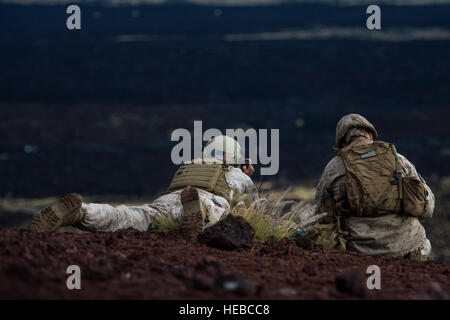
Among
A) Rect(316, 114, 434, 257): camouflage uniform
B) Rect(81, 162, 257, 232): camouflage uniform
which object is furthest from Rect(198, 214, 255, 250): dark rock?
Rect(316, 114, 434, 257): camouflage uniform

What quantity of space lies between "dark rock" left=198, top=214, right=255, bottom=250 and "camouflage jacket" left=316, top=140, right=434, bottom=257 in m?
1.30

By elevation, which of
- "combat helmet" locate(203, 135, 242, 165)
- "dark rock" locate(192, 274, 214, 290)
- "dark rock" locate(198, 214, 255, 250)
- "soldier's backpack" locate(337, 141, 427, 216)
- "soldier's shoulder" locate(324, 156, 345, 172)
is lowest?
"dark rock" locate(192, 274, 214, 290)

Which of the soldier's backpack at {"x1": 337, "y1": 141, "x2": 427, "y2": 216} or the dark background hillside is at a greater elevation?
the dark background hillside

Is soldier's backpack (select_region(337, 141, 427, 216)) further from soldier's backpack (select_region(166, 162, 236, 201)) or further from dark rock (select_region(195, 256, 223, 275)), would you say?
dark rock (select_region(195, 256, 223, 275))

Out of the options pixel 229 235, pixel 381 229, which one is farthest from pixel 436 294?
pixel 381 229

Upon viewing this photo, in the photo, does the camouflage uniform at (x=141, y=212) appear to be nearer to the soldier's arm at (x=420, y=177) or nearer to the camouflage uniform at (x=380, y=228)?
the camouflage uniform at (x=380, y=228)

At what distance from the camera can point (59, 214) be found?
573 cm

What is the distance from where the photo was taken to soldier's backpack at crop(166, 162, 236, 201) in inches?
266

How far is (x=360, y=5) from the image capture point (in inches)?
2148

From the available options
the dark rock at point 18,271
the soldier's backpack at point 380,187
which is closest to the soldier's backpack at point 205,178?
the soldier's backpack at point 380,187

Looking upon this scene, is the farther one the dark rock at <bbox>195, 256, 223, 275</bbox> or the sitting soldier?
the sitting soldier

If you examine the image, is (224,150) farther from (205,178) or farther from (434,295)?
(434,295)
